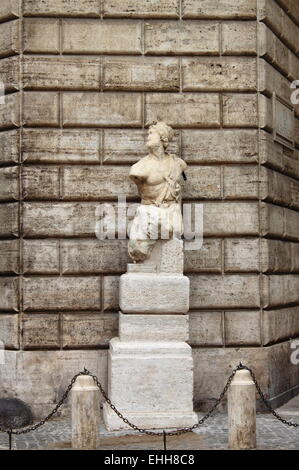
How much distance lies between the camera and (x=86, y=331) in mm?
9250

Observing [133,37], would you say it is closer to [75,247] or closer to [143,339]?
[75,247]

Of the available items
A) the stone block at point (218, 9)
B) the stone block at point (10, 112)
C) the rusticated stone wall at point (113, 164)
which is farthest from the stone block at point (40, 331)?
the stone block at point (218, 9)

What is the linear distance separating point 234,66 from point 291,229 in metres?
2.57

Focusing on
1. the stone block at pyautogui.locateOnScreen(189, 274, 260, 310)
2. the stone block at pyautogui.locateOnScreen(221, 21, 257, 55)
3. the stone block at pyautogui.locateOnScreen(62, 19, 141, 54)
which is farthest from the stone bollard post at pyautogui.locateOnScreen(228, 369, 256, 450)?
the stone block at pyautogui.locateOnScreen(62, 19, 141, 54)

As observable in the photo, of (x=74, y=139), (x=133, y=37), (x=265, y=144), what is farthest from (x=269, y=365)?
(x=133, y=37)

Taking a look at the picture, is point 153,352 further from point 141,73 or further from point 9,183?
point 141,73

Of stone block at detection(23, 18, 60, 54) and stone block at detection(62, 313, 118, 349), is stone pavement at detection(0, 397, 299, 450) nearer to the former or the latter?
stone block at detection(62, 313, 118, 349)

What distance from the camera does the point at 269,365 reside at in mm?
9492

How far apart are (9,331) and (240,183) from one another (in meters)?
3.56

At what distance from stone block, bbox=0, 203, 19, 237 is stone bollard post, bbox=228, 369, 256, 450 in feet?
12.2

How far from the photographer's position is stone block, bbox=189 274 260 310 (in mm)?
9375

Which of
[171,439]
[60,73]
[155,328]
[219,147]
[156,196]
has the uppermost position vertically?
[60,73]

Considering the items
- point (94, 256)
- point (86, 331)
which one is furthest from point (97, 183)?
point (86, 331)

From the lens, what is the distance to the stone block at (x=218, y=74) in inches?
374
